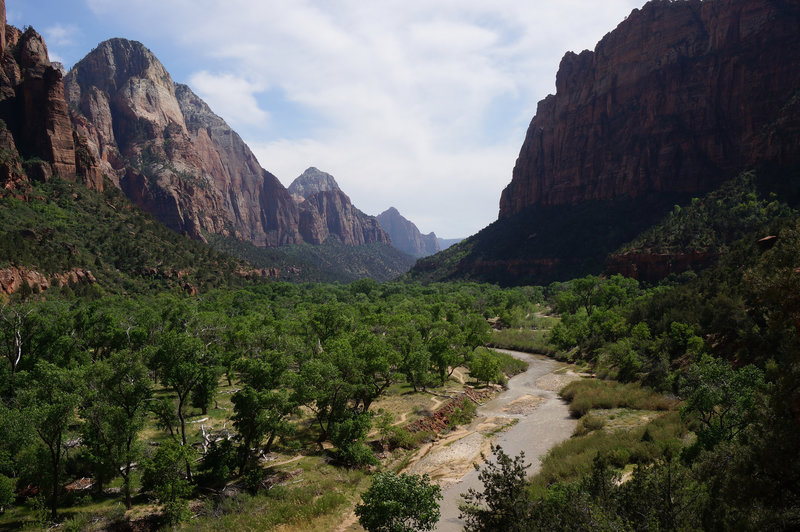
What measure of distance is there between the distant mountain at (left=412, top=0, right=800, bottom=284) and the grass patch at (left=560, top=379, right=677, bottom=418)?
80.4 metres

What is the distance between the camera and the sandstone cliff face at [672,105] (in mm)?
105750

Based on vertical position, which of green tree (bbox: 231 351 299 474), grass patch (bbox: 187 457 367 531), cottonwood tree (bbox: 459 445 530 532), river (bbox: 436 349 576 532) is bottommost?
river (bbox: 436 349 576 532)

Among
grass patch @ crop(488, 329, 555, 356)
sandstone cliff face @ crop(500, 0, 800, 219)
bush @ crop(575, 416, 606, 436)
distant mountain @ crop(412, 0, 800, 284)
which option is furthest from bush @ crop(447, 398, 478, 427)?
sandstone cliff face @ crop(500, 0, 800, 219)

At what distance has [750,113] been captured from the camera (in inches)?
4279

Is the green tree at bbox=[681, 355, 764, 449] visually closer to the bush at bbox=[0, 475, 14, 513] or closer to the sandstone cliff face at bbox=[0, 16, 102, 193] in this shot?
the bush at bbox=[0, 475, 14, 513]

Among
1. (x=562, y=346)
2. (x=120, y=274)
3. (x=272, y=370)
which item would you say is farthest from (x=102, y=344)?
(x=562, y=346)

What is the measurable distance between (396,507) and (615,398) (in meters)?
26.2

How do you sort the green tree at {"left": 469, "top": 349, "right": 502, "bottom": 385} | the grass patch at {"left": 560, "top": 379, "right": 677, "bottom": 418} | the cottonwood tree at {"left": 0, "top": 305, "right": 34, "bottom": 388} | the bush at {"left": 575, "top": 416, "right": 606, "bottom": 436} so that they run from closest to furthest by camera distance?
the bush at {"left": 575, "top": 416, "right": 606, "bottom": 436} < the grass patch at {"left": 560, "top": 379, "right": 677, "bottom": 418} < the cottonwood tree at {"left": 0, "top": 305, "right": 34, "bottom": 388} < the green tree at {"left": 469, "top": 349, "right": 502, "bottom": 385}

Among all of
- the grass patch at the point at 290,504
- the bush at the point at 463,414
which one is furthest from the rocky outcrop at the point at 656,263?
the grass patch at the point at 290,504

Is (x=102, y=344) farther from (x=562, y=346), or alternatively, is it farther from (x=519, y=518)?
(x=562, y=346)

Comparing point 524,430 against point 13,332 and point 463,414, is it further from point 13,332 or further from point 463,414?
point 13,332

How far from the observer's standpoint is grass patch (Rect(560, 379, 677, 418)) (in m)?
32.0

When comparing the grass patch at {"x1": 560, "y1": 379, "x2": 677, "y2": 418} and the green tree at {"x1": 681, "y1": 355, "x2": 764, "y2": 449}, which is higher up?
the green tree at {"x1": 681, "y1": 355, "x2": 764, "y2": 449}

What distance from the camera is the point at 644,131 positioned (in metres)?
137
